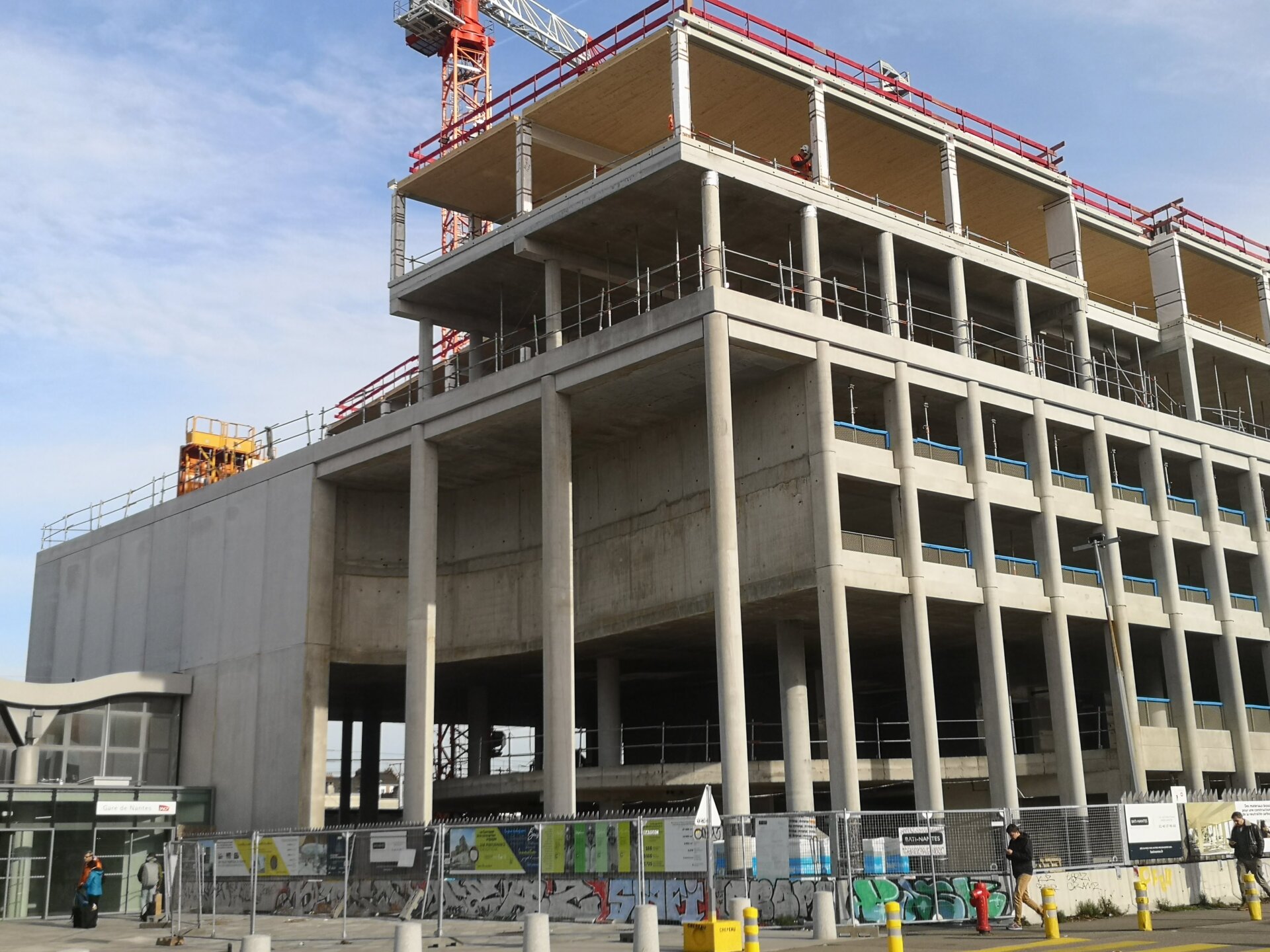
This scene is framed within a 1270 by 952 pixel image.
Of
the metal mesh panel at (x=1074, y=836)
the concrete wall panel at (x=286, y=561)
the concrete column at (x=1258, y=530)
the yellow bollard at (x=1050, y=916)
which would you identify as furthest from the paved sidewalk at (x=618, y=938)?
the concrete column at (x=1258, y=530)

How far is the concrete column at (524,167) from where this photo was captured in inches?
1499

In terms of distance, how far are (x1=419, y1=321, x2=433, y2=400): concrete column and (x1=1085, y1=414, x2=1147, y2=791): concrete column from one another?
821 inches

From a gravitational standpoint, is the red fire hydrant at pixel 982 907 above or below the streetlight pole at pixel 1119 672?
below

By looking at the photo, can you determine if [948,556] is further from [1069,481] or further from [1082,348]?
[1082,348]

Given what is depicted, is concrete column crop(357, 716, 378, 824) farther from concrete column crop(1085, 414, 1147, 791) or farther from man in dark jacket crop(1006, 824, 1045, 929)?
man in dark jacket crop(1006, 824, 1045, 929)

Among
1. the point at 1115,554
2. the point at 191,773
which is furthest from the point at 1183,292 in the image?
the point at 191,773

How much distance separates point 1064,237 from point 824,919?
2960 centimetres

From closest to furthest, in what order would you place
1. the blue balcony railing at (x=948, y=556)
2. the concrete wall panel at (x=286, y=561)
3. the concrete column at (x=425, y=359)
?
the blue balcony railing at (x=948, y=556) → the concrete column at (x=425, y=359) → the concrete wall panel at (x=286, y=561)

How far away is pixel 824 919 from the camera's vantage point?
20.8 metres

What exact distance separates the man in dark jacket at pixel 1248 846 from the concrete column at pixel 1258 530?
72.1 feet

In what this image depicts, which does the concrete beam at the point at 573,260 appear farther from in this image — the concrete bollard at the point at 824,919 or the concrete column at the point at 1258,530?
the concrete column at the point at 1258,530

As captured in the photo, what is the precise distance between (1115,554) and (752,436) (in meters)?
12.8

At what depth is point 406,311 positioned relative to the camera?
4262cm

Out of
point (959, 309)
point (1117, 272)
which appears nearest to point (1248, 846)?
point (959, 309)
